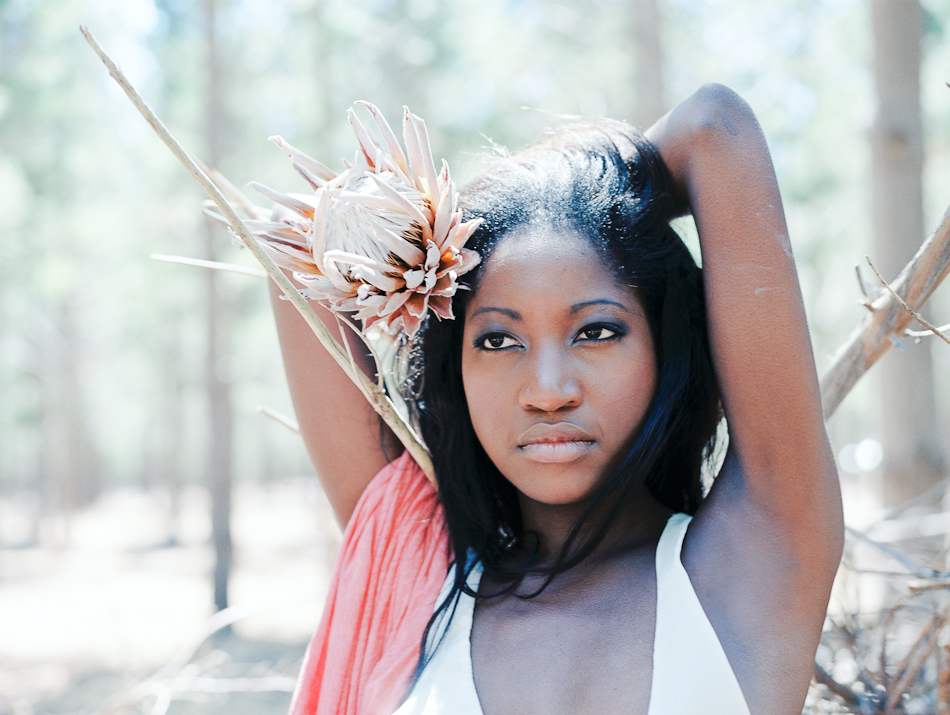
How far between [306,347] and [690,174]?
0.83 m

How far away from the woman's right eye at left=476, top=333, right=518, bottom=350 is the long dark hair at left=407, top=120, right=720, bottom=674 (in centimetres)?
10

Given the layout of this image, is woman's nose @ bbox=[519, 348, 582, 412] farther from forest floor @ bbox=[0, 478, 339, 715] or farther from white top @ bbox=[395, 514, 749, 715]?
forest floor @ bbox=[0, 478, 339, 715]

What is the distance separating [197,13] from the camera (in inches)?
368

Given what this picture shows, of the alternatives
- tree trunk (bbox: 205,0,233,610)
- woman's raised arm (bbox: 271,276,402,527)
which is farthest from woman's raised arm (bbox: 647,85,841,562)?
tree trunk (bbox: 205,0,233,610)

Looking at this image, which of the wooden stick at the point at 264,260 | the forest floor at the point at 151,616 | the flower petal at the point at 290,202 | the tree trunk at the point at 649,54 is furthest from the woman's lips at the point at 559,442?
the tree trunk at the point at 649,54

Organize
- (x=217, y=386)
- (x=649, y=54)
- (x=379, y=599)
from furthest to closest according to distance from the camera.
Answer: (x=217, y=386) → (x=649, y=54) → (x=379, y=599)

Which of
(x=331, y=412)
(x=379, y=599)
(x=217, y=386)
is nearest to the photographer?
(x=379, y=599)

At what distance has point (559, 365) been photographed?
1272 millimetres

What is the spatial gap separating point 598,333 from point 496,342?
0.59 ft

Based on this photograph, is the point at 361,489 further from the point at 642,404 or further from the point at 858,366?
the point at 858,366

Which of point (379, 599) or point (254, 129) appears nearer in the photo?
point (379, 599)

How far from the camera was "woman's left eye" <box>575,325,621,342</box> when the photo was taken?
4.31 ft

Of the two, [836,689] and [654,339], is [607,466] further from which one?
[836,689]

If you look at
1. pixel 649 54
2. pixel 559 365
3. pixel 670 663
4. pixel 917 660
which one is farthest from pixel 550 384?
pixel 649 54
